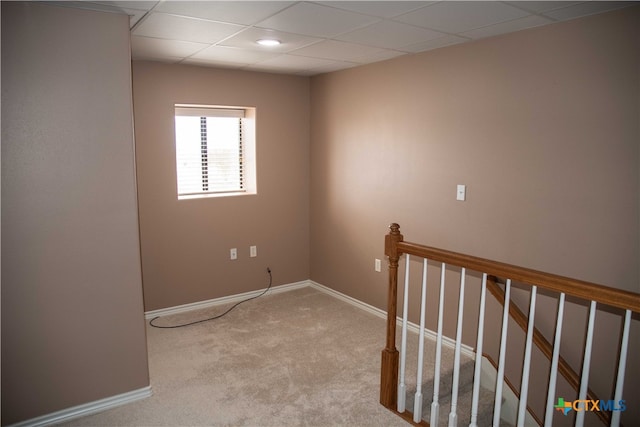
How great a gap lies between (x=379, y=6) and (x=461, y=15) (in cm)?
49

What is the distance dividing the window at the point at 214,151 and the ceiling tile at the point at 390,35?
5.57ft

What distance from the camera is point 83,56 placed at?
2.48 meters

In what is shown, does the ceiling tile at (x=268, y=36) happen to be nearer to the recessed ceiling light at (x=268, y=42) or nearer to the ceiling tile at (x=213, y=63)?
the recessed ceiling light at (x=268, y=42)

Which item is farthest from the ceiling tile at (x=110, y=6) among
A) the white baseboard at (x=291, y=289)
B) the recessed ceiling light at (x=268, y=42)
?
the white baseboard at (x=291, y=289)

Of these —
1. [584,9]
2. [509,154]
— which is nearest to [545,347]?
[509,154]

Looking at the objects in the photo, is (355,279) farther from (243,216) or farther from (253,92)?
(253,92)

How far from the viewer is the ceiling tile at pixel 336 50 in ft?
10.7

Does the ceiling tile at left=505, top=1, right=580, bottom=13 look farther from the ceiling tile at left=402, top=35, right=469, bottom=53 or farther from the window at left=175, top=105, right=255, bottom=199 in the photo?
the window at left=175, top=105, right=255, bottom=199

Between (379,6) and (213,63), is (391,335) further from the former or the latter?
(213,63)

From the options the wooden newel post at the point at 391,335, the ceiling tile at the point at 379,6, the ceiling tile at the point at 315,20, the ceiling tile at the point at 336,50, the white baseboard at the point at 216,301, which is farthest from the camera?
the white baseboard at the point at 216,301

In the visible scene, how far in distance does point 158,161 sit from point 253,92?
44.1 inches

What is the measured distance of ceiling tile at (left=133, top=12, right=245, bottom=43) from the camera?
2.67 meters

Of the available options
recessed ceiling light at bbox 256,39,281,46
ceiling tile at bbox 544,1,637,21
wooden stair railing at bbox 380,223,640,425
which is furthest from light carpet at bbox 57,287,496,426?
ceiling tile at bbox 544,1,637,21

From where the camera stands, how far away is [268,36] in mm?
3020
